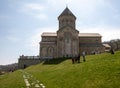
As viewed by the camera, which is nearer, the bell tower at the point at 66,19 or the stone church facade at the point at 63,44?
the stone church facade at the point at 63,44

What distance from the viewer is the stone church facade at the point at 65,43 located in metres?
69.8

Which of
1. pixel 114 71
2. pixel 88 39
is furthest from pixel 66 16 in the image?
pixel 114 71

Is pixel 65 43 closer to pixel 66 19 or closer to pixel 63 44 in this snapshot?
pixel 63 44

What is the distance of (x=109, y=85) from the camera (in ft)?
49.4

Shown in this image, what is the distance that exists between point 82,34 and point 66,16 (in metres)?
11.6

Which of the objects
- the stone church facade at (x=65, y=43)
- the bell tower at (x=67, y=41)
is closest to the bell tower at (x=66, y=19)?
the stone church facade at (x=65, y=43)

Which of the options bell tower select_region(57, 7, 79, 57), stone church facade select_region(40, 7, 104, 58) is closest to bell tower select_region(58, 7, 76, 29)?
stone church facade select_region(40, 7, 104, 58)

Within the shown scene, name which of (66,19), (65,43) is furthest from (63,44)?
(66,19)

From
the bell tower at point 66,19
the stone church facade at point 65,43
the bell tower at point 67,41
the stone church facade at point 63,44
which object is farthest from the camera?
the bell tower at point 66,19

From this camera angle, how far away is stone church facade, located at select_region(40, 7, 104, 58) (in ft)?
229

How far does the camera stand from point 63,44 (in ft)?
229

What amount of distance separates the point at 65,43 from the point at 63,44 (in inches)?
31.3

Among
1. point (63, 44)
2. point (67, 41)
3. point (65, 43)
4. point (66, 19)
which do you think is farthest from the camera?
point (66, 19)

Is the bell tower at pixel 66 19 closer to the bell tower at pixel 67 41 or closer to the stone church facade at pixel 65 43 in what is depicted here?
the stone church facade at pixel 65 43
